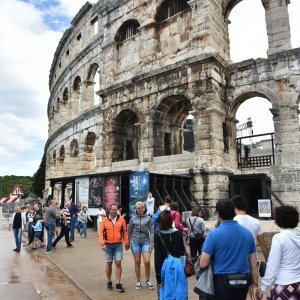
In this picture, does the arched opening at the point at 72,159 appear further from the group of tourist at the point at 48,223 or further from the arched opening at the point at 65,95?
the group of tourist at the point at 48,223

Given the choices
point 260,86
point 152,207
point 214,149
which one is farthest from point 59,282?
point 260,86

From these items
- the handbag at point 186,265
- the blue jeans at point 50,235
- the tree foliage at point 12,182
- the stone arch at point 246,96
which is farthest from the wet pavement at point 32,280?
the tree foliage at point 12,182

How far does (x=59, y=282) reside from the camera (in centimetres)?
588

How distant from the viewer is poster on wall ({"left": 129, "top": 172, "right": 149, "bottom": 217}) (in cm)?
1149

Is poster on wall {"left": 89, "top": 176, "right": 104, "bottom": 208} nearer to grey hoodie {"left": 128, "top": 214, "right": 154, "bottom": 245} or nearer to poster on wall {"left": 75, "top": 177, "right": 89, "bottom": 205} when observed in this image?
poster on wall {"left": 75, "top": 177, "right": 89, "bottom": 205}

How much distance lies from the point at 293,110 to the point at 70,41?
19061 millimetres

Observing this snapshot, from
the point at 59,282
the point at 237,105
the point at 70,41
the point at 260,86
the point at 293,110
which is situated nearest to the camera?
the point at 59,282

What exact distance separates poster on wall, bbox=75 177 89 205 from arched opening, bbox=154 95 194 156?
356 cm

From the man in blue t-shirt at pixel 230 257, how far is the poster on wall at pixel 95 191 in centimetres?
1030

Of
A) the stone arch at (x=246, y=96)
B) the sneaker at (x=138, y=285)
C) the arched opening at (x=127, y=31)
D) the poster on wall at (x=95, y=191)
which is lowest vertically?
the sneaker at (x=138, y=285)

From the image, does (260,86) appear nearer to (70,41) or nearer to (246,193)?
(246,193)

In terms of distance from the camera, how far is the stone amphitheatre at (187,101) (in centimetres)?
1260

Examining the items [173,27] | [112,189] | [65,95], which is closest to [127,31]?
[173,27]

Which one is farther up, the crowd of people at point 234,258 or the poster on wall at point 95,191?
the poster on wall at point 95,191
